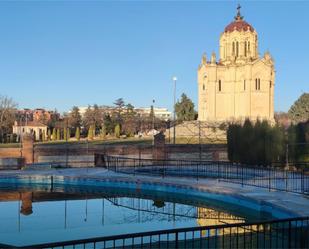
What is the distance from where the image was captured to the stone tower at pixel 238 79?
2618 inches

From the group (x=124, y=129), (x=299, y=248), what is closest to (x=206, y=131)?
(x=124, y=129)

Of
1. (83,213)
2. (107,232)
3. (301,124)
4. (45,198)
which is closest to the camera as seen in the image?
(107,232)

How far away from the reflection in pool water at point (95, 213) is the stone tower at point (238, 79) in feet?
165

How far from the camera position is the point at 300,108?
72.1 meters

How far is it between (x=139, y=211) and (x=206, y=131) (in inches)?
1767

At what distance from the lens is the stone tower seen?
66.5 metres

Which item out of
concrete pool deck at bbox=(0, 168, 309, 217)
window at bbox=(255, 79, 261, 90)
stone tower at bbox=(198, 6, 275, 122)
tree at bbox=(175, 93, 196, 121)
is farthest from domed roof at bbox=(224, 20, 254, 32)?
concrete pool deck at bbox=(0, 168, 309, 217)

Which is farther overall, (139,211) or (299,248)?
(139,211)

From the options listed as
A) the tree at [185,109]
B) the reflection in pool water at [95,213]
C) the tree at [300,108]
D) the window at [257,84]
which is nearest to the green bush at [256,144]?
the reflection in pool water at [95,213]

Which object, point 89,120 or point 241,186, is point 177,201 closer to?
point 241,186

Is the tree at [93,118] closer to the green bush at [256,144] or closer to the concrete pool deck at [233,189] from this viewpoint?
the green bush at [256,144]

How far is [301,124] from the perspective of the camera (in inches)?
1029

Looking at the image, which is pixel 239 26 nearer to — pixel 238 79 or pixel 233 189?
pixel 238 79

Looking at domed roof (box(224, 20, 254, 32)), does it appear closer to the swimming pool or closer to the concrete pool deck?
the concrete pool deck
